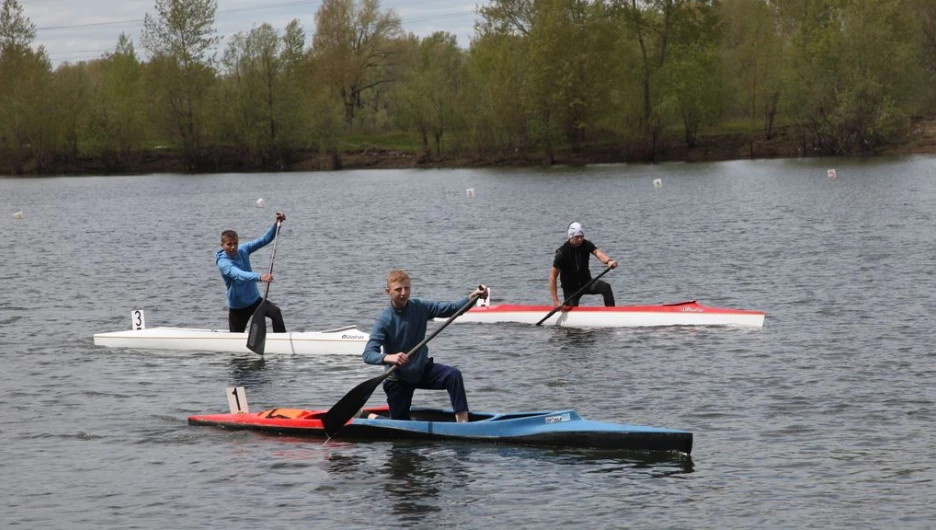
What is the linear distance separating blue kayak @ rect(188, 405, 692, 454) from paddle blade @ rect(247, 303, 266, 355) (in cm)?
474

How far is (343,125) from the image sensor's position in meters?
117

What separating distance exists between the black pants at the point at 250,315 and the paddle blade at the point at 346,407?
5697 mm

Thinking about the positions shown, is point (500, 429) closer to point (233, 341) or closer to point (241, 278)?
point (241, 278)

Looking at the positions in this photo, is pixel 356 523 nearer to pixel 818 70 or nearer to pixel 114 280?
pixel 114 280

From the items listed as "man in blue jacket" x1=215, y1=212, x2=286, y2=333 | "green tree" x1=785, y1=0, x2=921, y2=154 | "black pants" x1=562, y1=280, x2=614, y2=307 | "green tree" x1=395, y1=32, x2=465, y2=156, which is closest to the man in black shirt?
"black pants" x1=562, y1=280, x2=614, y2=307

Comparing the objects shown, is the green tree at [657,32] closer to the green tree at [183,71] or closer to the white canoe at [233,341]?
the green tree at [183,71]

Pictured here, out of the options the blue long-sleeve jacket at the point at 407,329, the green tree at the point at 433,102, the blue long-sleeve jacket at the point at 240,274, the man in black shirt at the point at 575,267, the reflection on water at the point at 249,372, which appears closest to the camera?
the blue long-sleeve jacket at the point at 407,329

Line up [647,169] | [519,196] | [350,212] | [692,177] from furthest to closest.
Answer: [647,169] < [692,177] < [519,196] < [350,212]

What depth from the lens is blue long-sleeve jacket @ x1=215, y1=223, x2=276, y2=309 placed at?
65.6 feet

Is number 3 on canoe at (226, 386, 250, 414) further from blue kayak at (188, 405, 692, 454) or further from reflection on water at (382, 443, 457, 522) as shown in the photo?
reflection on water at (382, 443, 457, 522)

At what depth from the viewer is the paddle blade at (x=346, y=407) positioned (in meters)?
15.2

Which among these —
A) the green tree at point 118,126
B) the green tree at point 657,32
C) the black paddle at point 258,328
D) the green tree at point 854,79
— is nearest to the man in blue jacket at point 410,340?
the black paddle at point 258,328

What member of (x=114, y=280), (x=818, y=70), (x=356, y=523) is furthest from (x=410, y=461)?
(x=818, y=70)

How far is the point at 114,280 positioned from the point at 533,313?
15928mm
